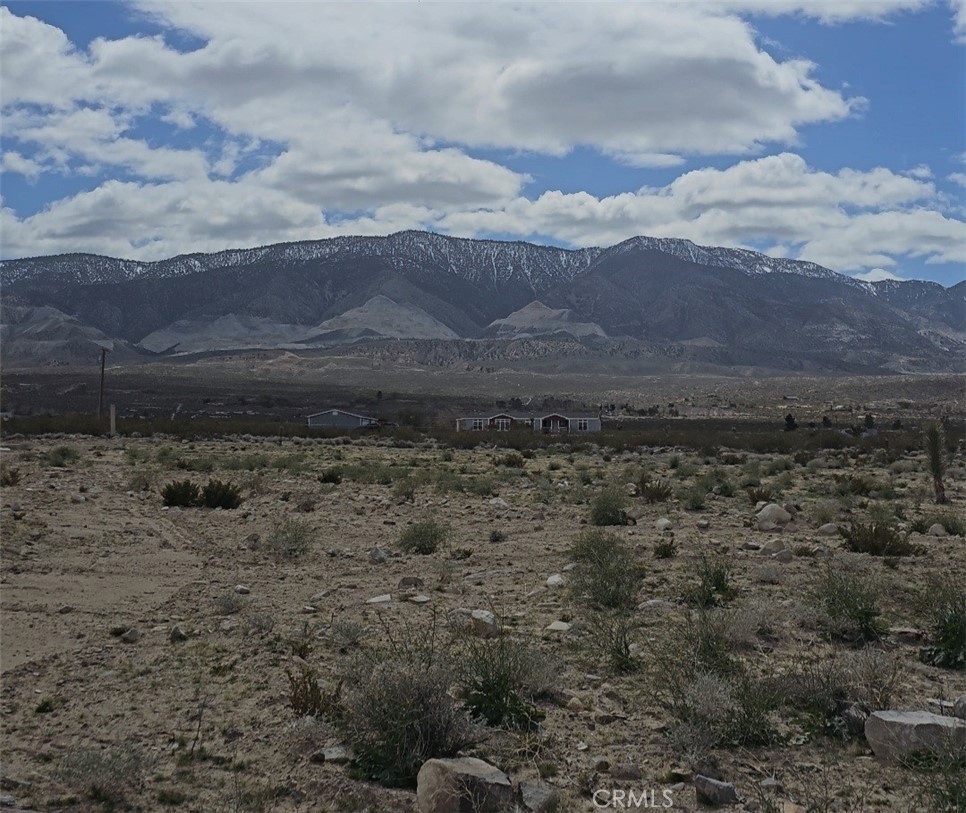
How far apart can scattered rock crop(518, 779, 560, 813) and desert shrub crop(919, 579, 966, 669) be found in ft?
15.5

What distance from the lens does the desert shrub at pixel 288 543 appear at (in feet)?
51.3

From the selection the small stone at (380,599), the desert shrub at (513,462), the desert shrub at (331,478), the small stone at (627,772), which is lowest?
the desert shrub at (513,462)

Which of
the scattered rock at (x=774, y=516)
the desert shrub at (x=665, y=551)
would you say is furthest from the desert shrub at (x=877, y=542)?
the scattered rock at (x=774, y=516)

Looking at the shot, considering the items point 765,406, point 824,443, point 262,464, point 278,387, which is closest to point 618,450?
point 824,443

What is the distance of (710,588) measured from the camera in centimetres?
1186

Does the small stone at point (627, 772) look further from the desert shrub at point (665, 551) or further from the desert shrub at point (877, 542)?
the desert shrub at point (877, 542)

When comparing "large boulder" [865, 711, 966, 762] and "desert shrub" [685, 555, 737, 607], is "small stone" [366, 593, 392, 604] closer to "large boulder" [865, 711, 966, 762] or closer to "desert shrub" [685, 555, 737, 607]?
"desert shrub" [685, 555, 737, 607]

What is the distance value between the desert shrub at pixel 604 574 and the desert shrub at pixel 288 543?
170 inches

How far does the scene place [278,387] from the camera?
141 m

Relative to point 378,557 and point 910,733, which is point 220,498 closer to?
point 378,557

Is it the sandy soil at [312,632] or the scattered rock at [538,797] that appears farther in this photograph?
the sandy soil at [312,632]

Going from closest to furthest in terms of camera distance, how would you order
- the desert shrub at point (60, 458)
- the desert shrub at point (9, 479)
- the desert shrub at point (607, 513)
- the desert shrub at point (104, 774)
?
the desert shrub at point (104, 774) → the desert shrub at point (607, 513) → the desert shrub at point (9, 479) → the desert shrub at point (60, 458)

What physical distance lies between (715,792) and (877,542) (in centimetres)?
979

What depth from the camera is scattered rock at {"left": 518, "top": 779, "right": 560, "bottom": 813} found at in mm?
6500
